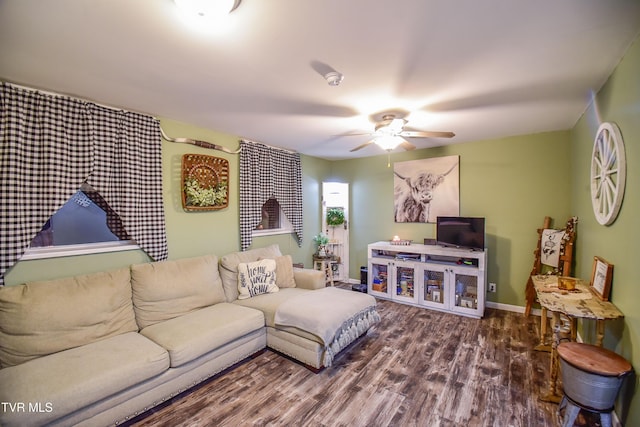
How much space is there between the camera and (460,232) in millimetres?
3752

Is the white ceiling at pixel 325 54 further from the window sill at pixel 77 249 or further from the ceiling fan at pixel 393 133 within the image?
the window sill at pixel 77 249

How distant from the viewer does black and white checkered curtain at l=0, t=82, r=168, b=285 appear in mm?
1992

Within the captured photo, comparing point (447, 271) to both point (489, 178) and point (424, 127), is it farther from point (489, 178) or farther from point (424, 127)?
point (424, 127)

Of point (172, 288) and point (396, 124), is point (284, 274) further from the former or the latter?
point (396, 124)

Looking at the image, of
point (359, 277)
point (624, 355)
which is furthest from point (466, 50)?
point (359, 277)

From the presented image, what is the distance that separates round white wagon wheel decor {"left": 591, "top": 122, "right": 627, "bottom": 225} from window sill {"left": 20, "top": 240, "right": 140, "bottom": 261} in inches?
153

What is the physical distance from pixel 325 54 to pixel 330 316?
205 cm

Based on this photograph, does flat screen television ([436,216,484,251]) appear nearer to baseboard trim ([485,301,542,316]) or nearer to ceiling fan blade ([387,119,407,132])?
baseboard trim ([485,301,542,316])

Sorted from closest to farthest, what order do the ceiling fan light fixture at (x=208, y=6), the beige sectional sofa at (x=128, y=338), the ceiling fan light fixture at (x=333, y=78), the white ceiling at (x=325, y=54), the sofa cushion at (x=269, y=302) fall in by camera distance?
1. the ceiling fan light fixture at (x=208, y=6)
2. the white ceiling at (x=325, y=54)
3. the beige sectional sofa at (x=128, y=338)
4. the ceiling fan light fixture at (x=333, y=78)
5. the sofa cushion at (x=269, y=302)

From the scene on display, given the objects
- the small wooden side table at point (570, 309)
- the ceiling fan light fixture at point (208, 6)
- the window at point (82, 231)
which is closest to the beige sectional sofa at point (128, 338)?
the window at point (82, 231)

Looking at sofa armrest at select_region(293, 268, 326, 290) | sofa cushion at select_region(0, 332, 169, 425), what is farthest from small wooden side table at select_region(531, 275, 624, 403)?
sofa cushion at select_region(0, 332, 169, 425)

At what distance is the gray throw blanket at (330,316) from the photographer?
2.38m

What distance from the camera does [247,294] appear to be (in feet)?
10.1

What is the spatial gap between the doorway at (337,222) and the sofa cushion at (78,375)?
337cm
